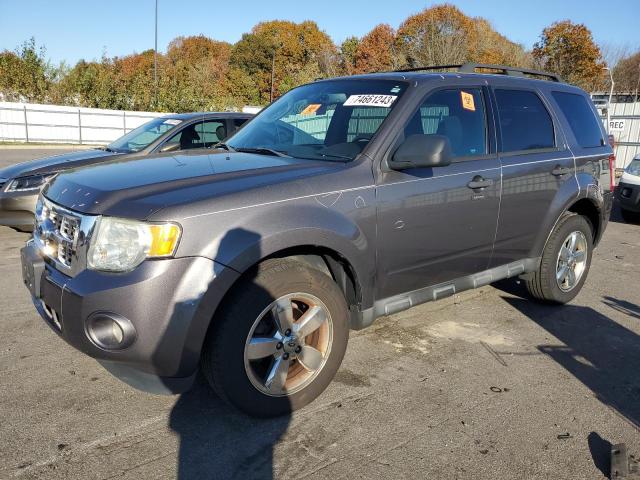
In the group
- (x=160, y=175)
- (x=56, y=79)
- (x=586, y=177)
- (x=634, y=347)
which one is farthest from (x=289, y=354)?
(x=56, y=79)

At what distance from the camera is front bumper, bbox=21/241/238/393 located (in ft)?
7.99

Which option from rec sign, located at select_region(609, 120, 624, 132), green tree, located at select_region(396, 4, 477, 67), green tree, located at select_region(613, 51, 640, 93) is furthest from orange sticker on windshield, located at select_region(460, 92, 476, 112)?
green tree, located at select_region(613, 51, 640, 93)

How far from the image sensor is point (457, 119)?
3.82m

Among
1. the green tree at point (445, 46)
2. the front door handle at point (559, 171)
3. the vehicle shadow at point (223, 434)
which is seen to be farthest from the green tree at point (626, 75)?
the vehicle shadow at point (223, 434)

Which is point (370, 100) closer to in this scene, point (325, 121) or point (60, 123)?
point (325, 121)

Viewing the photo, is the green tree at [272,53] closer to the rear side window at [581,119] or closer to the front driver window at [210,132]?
the front driver window at [210,132]

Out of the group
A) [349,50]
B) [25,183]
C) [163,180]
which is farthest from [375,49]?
[163,180]

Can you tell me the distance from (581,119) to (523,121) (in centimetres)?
101

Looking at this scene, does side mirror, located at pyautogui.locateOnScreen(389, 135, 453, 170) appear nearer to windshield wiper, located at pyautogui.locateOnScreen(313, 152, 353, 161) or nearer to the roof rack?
windshield wiper, located at pyautogui.locateOnScreen(313, 152, 353, 161)

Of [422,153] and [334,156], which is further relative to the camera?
[334,156]

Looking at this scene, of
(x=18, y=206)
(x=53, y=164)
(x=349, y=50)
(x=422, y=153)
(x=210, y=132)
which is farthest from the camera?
(x=349, y=50)

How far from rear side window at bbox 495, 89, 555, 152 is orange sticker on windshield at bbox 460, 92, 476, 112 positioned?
0.28 m

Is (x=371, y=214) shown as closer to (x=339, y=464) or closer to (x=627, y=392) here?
(x=339, y=464)

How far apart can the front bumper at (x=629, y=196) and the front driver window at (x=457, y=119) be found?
22.2 ft
